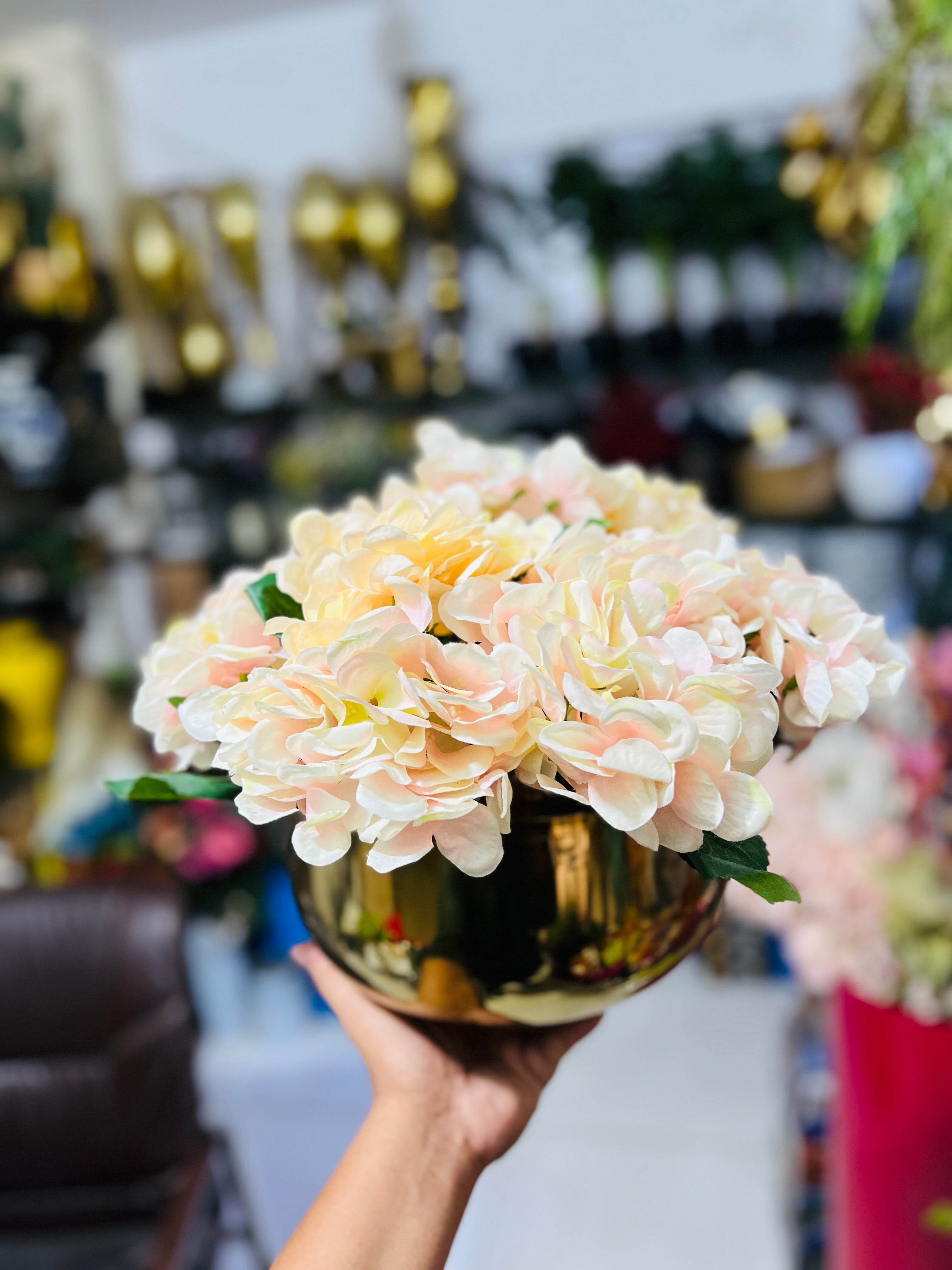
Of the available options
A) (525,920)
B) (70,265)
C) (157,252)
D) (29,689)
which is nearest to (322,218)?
(157,252)

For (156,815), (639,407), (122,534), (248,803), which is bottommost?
(156,815)

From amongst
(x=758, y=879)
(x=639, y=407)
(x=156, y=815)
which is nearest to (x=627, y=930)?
(x=758, y=879)

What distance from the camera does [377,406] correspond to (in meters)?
2.64

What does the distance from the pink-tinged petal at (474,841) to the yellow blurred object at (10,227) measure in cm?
246

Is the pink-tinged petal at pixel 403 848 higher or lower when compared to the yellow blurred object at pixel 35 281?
lower

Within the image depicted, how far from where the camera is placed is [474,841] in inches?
16.3

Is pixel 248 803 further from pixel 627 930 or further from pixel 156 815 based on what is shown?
pixel 156 815

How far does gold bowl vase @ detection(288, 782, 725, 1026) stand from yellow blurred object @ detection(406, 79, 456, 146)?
235cm

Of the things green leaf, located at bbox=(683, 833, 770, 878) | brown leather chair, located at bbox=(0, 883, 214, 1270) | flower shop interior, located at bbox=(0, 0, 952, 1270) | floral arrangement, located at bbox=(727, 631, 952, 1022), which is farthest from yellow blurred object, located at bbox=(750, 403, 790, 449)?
green leaf, located at bbox=(683, 833, 770, 878)

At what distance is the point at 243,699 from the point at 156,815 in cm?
180

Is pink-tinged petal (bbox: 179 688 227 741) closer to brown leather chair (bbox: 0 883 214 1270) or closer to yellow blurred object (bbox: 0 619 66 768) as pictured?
brown leather chair (bbox: 0 883 214 1270)

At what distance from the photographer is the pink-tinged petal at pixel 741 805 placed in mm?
409

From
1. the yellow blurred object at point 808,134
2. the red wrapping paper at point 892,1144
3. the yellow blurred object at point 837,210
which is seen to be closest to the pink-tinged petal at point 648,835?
the red wrapping paper at point 892,1144

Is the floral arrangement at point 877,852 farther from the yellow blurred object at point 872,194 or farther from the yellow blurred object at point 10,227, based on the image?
the yellow blurred object at point 10,227
